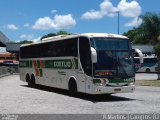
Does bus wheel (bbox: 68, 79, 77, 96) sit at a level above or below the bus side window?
below

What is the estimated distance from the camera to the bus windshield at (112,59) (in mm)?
18875

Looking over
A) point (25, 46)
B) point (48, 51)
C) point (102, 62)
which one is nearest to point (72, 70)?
point (102, 62)

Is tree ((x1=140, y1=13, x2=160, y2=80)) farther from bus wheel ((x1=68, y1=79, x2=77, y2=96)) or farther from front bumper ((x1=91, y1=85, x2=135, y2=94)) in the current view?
front bumper ((x1=91, y1=85, x2=135, y2=94))

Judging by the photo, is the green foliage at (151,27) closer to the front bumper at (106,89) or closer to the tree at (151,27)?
the tree at (151,27)

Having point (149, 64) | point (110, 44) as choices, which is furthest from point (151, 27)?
point (149, 64)

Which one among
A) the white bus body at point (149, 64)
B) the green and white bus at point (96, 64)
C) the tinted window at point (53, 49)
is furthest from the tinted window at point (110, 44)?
the white bus body at point (149, 64)

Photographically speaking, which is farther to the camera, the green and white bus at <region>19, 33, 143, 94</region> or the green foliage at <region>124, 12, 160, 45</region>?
the green foliage at <region>124, 12, 160, 45</region>

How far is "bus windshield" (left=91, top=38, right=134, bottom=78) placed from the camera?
743 inches

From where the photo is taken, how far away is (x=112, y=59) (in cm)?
1906

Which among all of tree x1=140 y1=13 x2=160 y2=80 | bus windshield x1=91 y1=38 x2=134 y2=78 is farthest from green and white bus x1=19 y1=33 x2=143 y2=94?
tree x1=140 y1=13 x2=160 y2=80

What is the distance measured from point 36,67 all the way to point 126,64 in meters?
9.75

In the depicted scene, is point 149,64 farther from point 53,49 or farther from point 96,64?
point 96,64

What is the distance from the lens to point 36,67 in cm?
2778

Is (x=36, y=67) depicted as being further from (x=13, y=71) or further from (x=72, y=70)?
(x=13, y=71)
